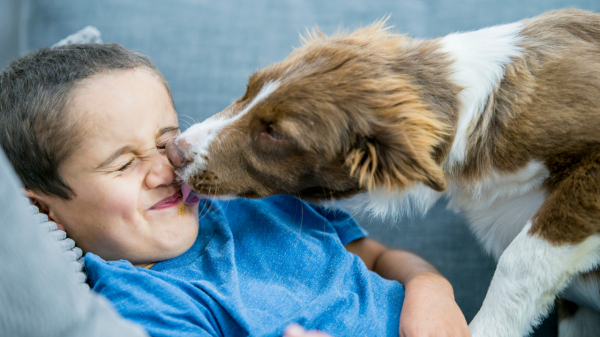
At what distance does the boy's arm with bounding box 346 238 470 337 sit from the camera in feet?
4.53

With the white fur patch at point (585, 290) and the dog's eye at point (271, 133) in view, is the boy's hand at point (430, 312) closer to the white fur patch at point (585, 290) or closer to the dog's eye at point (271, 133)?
the white fur patch at point (585, 290)

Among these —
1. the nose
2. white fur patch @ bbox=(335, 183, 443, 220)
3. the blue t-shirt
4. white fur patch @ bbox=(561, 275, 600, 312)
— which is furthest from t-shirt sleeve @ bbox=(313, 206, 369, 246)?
white fur patch @ bbox=(561, 275, 600, 312)

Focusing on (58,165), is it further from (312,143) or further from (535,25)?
(535,25)

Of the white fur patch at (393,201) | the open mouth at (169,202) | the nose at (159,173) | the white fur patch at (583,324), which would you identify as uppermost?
the nose at (159,173)

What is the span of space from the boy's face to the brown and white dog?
126 millimetres

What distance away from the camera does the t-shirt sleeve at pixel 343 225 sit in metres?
1.86

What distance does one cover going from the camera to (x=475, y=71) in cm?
142

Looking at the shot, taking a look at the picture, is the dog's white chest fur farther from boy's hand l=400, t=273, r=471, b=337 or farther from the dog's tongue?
the dog's tongue

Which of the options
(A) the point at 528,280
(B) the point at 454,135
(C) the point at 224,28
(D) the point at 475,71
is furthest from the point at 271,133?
(C) the point at 224,28

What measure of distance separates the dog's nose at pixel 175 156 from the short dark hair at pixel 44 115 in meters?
0.28

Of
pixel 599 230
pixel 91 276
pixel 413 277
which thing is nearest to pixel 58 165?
pixel 91 276

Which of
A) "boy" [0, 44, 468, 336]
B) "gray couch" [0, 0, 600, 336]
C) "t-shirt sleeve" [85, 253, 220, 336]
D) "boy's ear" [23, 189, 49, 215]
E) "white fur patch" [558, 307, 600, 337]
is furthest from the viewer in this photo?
"gray couch" [0, 0, 600, 336]

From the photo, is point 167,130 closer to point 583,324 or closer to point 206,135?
point 206,135

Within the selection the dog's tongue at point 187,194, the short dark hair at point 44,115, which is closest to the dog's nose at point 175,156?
Answer: the dog's tongue at point 187,194
